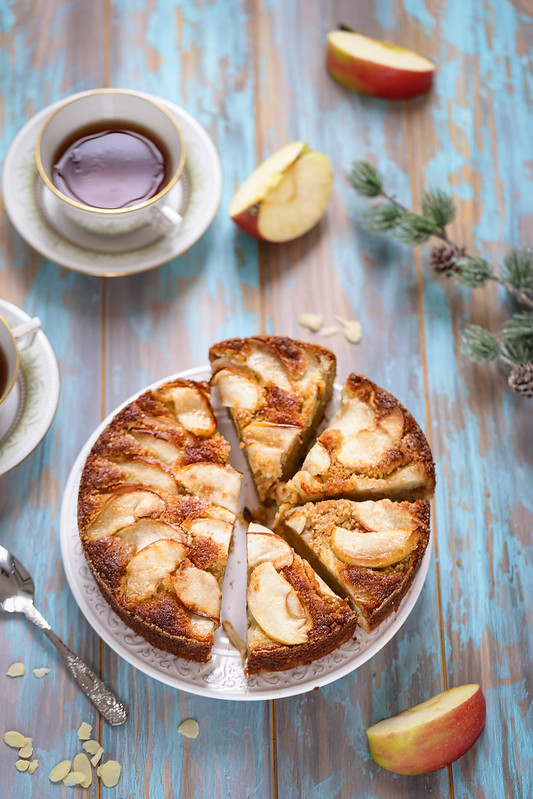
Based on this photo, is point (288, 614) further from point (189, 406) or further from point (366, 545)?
point (189, 406)

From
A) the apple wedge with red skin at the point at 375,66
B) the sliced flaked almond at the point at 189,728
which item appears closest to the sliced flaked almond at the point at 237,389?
the sliced flaked almond at the point at 189,728

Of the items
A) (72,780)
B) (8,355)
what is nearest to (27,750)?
(72,780)

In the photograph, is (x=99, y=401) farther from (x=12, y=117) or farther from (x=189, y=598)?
(x=12, y=117)

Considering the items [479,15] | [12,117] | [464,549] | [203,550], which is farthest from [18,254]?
[479,15]

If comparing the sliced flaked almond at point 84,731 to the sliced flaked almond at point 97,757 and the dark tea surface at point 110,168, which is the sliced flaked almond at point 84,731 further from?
the dark tea surface at point 110,168

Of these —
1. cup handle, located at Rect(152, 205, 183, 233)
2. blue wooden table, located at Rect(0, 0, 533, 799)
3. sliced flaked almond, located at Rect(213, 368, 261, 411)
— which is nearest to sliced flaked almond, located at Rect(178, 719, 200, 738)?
blue wooden table, located at Rect(0, 0, 533, 799)

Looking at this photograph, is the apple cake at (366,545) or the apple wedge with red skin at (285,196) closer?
the apple cake at (366,545)
